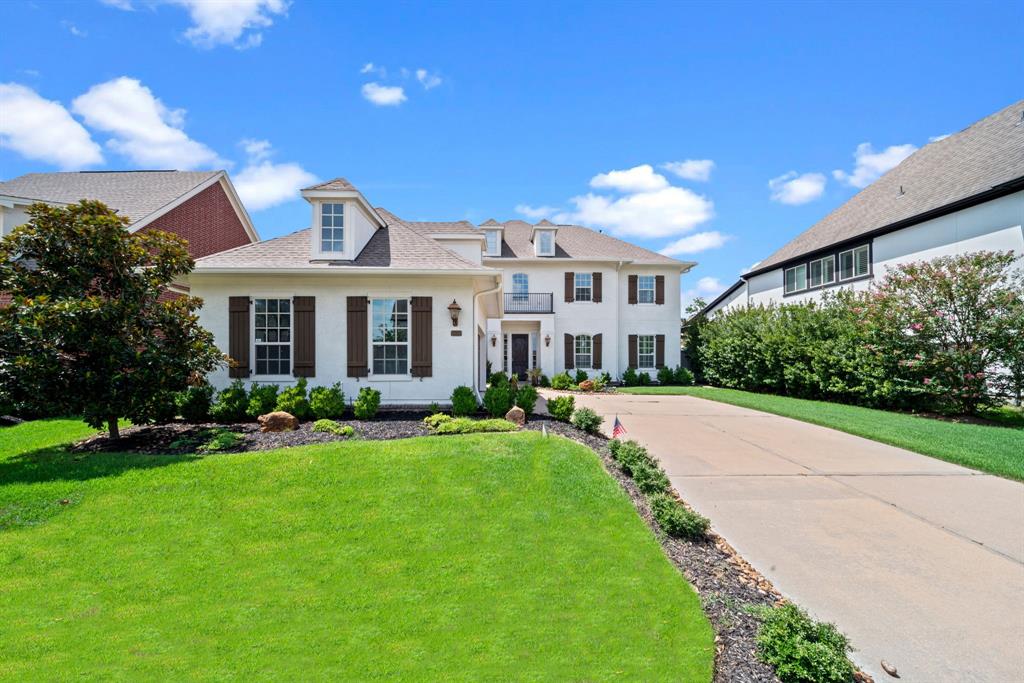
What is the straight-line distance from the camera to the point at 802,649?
9.05 feet

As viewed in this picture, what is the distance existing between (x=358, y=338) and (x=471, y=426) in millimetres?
3785

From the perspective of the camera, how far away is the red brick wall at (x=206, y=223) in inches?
584

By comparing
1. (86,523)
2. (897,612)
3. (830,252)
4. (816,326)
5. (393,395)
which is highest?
(830,252)

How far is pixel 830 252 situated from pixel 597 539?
759 inches

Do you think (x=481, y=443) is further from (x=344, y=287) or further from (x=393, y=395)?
(x=344, y=287)

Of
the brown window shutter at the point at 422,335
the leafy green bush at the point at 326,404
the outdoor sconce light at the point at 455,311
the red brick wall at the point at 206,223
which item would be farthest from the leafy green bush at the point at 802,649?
the red brick wall at the point at 206,223

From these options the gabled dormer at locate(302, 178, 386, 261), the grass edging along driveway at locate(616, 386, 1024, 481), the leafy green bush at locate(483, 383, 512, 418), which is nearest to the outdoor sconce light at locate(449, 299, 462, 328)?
the leafy green bush at locate(483, 383, 512, 418)

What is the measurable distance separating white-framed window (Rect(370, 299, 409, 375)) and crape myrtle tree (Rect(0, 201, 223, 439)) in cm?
330

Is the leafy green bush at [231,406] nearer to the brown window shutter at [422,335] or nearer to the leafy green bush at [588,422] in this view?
the brown window shutter at [422,335]

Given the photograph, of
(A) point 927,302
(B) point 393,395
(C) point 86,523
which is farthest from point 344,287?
(A) point 927,302

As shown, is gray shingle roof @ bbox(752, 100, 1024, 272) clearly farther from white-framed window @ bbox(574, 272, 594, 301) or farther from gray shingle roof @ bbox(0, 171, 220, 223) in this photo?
gray shingle roof @ bbox(0, 171, 220, 223)

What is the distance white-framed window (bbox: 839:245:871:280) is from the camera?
1725 centimetres

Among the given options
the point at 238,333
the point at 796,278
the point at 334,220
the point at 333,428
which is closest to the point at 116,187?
the point at 238,333

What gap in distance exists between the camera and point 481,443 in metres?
6.46
